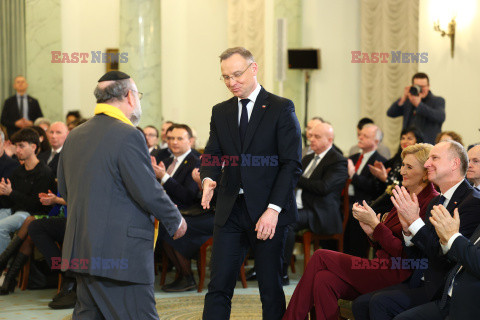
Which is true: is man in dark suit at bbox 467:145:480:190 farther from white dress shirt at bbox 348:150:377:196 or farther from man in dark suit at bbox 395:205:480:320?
white dress shirt at bbox 348:150:377:196

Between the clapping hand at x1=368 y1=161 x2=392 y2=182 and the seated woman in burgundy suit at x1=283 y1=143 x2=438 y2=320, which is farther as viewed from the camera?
the clapping hand at x1=368 y1=161 x2=392 y2=182

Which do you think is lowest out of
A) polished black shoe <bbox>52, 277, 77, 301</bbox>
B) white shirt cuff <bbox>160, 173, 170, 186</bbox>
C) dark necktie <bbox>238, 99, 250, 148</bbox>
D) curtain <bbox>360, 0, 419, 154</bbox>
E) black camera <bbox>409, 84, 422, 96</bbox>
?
polished black shoe <bbox>52, 277, 77, 301</bbox>

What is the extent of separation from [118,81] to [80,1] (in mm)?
10046

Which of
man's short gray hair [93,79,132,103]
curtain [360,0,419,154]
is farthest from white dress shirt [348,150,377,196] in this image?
man's short gray hair [93,79,132,103]

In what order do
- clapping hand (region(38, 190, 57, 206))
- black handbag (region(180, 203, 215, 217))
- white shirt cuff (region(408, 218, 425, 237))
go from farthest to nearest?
black handbag (region(180, 203, 215, 217)) < clapping hand (region(38, 190, 57, 206)) < white shirt cuff (region(408, 218, 425, 237))

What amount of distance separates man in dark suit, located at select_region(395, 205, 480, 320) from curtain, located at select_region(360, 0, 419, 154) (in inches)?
276

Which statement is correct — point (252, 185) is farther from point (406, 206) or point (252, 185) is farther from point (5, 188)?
point (5, 188)

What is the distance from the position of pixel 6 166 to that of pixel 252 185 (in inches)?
140

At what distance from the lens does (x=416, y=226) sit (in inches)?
139

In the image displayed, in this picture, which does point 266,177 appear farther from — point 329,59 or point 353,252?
point 329,59

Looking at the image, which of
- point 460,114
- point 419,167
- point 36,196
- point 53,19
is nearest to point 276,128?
point 419,167

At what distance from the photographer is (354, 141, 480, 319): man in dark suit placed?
3.45m

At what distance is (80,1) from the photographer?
41.4 feet

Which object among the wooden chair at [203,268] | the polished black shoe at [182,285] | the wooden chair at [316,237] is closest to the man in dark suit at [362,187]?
the wooden chair at [316,237]
